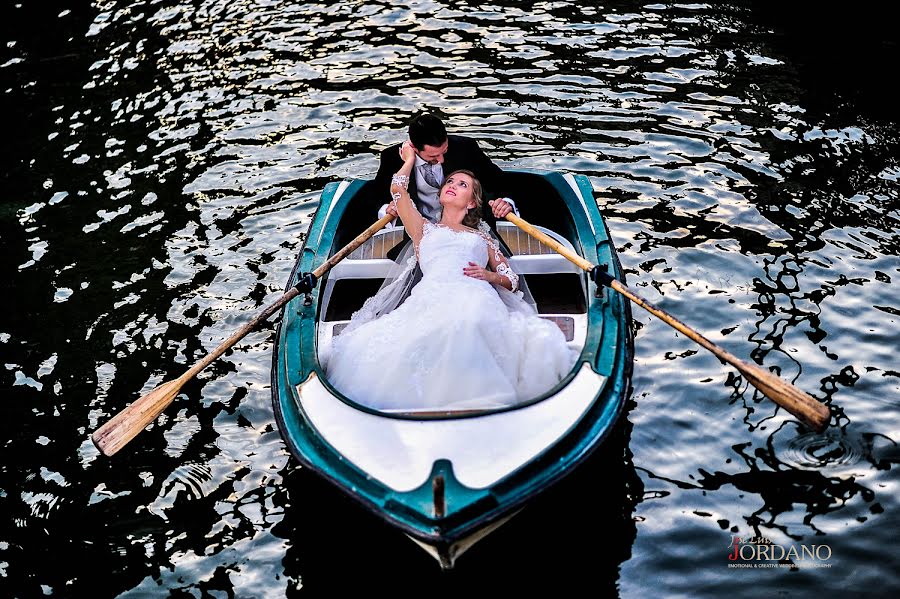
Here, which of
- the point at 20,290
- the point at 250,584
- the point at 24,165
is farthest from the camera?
the point at 24,165

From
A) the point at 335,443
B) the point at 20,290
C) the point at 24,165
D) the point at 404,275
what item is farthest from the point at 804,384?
the point at 24,165

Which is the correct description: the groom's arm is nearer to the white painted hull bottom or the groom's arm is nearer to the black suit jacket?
the black suit jacket

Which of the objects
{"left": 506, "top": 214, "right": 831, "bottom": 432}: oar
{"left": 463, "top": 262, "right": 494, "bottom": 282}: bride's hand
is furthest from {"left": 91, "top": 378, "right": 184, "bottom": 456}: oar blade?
{"left": 506, "top": 214, "right": 831, "bottom": 432}: oar

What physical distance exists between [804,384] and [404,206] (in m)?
3.72

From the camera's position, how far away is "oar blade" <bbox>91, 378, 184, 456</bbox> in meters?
6.63

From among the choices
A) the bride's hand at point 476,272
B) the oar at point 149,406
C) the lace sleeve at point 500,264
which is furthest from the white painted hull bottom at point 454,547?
the oar at point 149,406

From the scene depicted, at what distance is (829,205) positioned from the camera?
31.8ft

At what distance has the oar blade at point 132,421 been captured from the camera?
6.63m

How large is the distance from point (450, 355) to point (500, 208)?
202 cm

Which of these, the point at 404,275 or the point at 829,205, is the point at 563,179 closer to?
the point at 404,275

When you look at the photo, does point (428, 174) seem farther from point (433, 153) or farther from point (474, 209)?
point (474, 209)

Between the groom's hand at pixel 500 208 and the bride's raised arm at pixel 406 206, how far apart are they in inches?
25.4

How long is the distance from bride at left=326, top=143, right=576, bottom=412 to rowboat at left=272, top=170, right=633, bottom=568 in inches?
7.3

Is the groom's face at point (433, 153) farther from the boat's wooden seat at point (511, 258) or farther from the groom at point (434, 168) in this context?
the boat's wooden seat at point (511, 258)
